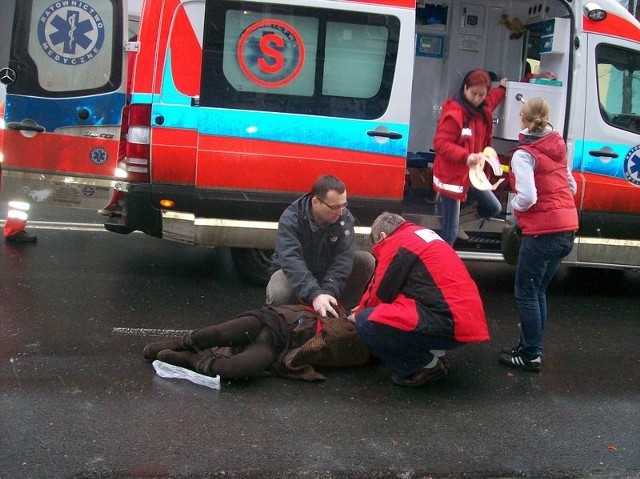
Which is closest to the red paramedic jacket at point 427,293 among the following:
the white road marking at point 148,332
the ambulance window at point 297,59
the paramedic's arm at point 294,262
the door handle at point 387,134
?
the paramedic's arm at point 294,262

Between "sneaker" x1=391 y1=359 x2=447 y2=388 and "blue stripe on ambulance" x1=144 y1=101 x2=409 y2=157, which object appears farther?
"blue stripe on ambulance" x1=144 y1=101 x2=409 y2=157

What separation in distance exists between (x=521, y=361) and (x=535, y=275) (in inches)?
22.8

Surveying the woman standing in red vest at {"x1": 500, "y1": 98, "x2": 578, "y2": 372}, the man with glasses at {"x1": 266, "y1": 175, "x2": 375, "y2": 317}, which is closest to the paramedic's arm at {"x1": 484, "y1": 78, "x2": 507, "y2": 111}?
the woman standing in red vest at {"x1": 500, "y1": 98, "x2": 578, "y2": 372}

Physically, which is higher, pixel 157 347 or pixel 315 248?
pixel 315 248

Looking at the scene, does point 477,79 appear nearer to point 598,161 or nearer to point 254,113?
point 598,161

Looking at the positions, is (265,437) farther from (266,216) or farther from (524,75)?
(524,75)

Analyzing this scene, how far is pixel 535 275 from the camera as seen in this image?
476cm

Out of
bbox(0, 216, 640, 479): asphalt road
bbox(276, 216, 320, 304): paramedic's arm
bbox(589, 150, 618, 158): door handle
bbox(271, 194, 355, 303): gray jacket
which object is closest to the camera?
bbox(0, 216, 640, 479): asphalt road

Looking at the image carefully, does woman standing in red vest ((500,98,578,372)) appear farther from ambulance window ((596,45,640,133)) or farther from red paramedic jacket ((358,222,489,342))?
ambulance window ((596,45,640,133))

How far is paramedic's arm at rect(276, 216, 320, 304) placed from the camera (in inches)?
182

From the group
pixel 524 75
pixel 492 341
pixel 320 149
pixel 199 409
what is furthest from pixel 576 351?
pixel 524 75

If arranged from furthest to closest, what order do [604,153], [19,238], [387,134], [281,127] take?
1. [19,238]
2. [604,153]
3. [387,134]
4. [281,127]

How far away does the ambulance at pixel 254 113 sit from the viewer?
578 cm

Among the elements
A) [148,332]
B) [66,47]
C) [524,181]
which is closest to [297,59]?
[66,47]
